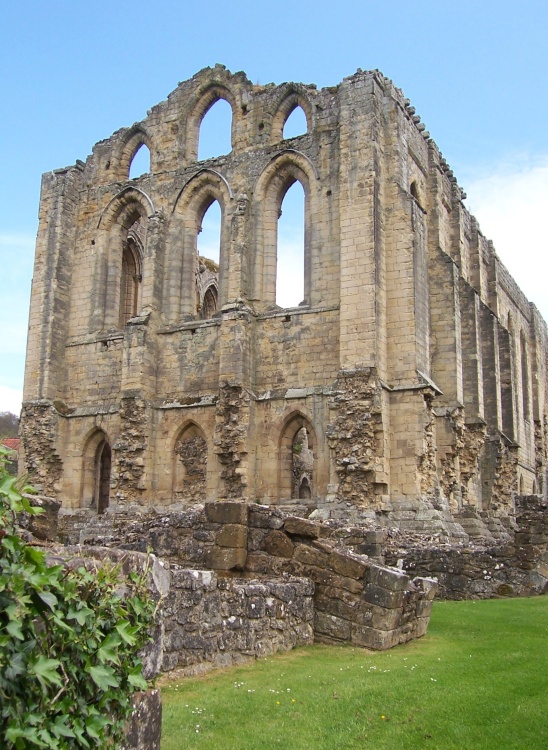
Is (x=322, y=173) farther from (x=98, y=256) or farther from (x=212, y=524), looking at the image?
(x=212, y=524)

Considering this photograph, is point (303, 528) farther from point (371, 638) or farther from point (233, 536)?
point (371, 638)

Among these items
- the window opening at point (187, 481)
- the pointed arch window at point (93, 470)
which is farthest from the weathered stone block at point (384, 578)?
the pointed arch window at point (93, 470)

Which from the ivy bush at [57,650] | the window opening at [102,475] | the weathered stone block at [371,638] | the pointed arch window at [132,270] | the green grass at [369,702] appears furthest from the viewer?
the pointed arch window at [132,270]

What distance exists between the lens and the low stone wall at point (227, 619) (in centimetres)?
676

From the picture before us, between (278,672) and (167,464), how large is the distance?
49.4ft

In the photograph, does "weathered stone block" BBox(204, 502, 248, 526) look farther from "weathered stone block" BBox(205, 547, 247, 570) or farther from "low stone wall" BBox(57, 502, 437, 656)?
"weathered stone block" BBox(205, 547, 247, 570)

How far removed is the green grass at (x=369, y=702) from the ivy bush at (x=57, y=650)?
2.11 metres

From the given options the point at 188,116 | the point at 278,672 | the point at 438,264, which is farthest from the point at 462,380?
the point at 278,672

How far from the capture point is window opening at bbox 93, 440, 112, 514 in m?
23.6

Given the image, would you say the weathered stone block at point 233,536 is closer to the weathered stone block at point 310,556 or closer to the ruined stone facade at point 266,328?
the weathered stone block at point 310,556

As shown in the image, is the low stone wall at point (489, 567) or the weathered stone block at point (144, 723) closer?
the weathered stone block at point (144, 723)

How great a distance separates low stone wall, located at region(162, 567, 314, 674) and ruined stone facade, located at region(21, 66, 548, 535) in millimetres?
10166

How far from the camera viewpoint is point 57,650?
9.57ft

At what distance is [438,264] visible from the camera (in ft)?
77.4
